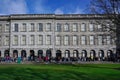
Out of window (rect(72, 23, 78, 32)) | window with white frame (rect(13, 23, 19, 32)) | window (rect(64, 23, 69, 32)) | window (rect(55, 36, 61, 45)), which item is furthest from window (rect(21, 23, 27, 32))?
window (rect(72, 23, 78, 32))

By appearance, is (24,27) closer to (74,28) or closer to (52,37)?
(52,37)

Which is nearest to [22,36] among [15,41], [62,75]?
[15,41]

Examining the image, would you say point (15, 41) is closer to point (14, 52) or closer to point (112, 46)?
point (14, 52)

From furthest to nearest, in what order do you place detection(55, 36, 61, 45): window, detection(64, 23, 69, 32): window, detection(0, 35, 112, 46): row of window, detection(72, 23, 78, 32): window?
detection(64, 23, 69, 32): window, detection(72, 23, 78, 32): window, detection(55, 36, 61, 45): window, detection(0, 35, 112, 46): row of window

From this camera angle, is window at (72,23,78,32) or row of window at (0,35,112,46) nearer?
row of window at (0,35,112,46)

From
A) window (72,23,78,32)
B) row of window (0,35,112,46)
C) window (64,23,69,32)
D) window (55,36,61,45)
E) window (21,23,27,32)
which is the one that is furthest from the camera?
window (21,23,27,32)

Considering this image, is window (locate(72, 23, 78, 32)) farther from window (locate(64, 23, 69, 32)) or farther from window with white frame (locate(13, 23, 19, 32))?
window with white frame (locate(13, 23, 19, 32))

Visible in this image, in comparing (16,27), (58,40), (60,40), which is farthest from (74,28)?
(16,27)

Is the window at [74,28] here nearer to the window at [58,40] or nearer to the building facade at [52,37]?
the building facade at [52,37]

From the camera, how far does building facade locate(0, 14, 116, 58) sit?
85131 mm

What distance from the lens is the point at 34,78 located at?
934 inches

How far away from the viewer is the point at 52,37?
8531cm

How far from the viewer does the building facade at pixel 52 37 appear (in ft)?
279

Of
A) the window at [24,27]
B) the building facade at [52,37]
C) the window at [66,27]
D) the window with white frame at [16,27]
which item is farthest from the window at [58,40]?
A: the window with white frame at [16,27]
